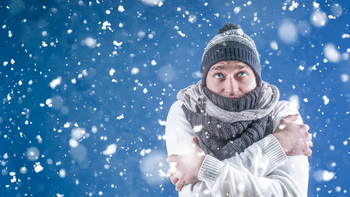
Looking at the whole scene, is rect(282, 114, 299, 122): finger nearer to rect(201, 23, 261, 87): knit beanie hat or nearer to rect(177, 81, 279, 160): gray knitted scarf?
rect(177, 81, 279, 160): gray knitted scarf

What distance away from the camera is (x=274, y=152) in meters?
1.37

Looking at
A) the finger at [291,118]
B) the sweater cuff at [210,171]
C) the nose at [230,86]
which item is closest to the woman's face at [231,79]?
the nose at [230,86]

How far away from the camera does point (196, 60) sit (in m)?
2.23

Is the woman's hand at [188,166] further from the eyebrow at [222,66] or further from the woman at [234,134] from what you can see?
the eyebrow at [222,66]

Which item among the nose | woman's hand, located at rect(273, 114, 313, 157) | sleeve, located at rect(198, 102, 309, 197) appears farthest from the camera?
the nose

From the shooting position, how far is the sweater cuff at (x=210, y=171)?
4.28ft

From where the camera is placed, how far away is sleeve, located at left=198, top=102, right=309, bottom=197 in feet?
4.18

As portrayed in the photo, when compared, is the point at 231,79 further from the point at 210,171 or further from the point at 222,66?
the point at 210,171

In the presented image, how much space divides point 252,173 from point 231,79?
1.39 feet

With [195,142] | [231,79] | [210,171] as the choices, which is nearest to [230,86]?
[231,79]

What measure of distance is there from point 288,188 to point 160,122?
1077 millimetres

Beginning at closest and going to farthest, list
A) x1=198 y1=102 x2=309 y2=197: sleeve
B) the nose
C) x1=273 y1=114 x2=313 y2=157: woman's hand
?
x1=198 y1=102 x2=309 y2=197: sleeve
x1=273 y1=114 x2=313 y2=157: woman's hand
the nose

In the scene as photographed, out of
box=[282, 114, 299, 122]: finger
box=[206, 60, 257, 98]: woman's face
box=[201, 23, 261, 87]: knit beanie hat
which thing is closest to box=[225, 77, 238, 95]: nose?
box=[206, 60, 257, 98]: woman's face

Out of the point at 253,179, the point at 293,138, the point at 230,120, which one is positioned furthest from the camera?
the point at 230,120
